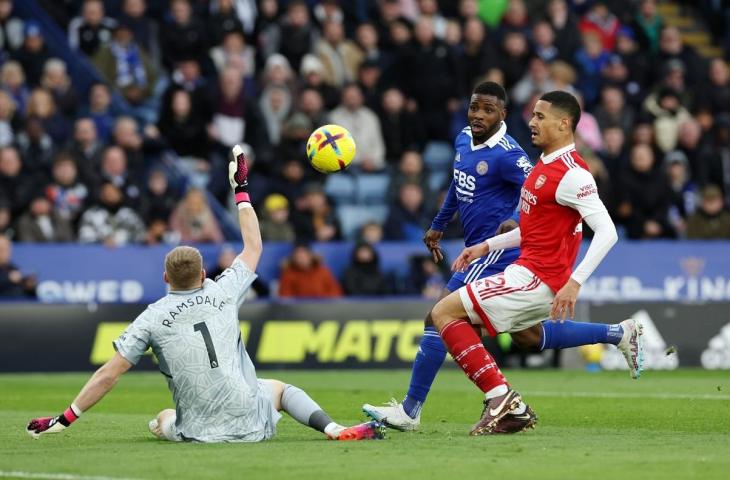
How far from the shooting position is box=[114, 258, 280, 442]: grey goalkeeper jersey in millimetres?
9422

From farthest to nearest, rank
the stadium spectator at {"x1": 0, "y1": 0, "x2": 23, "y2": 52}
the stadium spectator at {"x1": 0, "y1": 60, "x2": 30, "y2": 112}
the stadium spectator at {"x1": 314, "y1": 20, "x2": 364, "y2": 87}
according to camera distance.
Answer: the stadium spectator at {"x1": 314, "y1": 20, "x2": 364, "y2": 87} → the stadium spectator at {"x1": 0, "y1": 0, "x2": 23, "y2": 52} → the stadium spectator at {"x1": 0, "y1": 60, "x2": 30, "y2": 112}

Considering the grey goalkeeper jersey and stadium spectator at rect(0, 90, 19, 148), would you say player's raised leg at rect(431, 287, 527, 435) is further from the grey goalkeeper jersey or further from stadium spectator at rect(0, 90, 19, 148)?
stadium spectator at rect(0, 90, 19, 148)

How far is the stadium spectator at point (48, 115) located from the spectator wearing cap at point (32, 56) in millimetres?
675

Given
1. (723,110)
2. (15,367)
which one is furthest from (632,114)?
(15,367)

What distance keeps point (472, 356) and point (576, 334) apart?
0.88 m

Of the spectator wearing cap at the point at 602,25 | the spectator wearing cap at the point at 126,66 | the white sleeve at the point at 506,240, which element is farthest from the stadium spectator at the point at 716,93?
the white sleeve at the point at 506,240

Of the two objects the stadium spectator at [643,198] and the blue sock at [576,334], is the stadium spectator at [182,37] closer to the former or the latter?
the stadium spectator at [643,198]

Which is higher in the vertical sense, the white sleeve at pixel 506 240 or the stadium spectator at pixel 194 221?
the white sleeve at pixel 506 240

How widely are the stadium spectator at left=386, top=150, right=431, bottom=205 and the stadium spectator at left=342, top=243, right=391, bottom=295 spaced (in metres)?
1.76

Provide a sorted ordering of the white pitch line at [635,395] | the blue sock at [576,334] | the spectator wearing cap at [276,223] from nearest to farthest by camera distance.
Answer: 1. the blue sock at [576,334]
2. the white pitch line at [635,395]
3. the spectator wearing cap at [276,223]

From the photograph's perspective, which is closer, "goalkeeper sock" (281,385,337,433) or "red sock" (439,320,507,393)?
"goalkeeper sock" (281,385,337,433)

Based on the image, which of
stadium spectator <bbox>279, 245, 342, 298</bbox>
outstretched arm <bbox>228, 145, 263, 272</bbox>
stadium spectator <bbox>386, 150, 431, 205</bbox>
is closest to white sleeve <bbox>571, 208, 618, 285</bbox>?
outstretched arm <bbox>228, 145, 263, 272</bbox>

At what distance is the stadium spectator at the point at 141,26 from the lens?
909 inches

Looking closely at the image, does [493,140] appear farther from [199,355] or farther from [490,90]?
[199,355]
